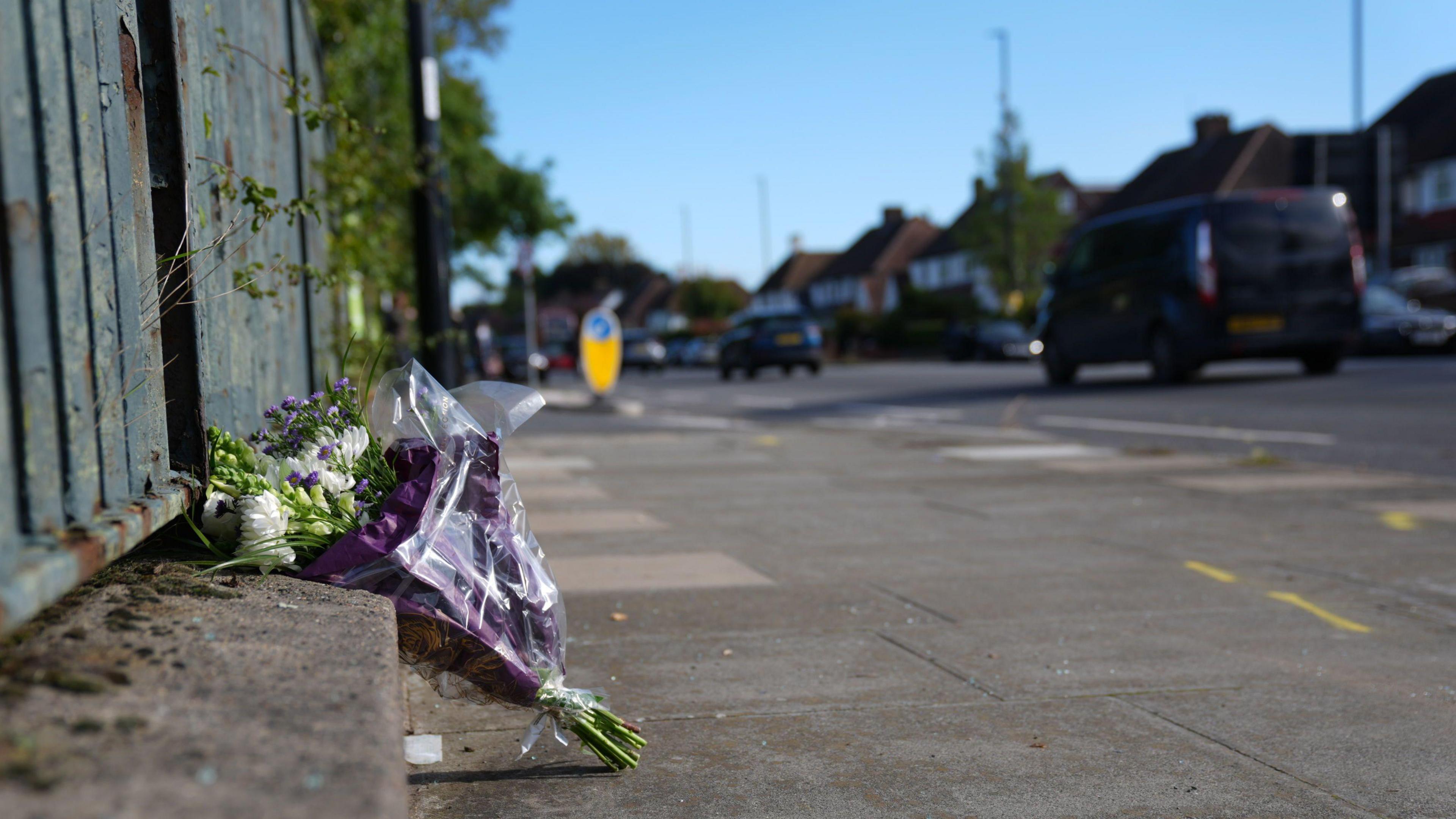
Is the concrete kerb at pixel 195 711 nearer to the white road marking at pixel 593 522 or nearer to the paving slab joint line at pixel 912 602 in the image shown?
the paving slab joint line at pixel 912 602

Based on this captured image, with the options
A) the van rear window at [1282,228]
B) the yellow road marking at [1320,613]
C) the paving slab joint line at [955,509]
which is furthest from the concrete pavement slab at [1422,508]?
the van rear window at [1282,228]

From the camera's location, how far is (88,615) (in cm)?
176

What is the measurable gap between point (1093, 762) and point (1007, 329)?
34450 mm

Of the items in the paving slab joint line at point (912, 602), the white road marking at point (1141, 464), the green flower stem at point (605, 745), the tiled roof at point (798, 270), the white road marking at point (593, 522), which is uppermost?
the tiled roof at point (798, 270)

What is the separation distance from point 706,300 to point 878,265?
1771 cm

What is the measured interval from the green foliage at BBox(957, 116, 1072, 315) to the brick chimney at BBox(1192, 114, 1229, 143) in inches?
269

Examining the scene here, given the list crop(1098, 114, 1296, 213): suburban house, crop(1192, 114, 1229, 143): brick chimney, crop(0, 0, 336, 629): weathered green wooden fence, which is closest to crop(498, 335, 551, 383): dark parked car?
crop(1098, 114, 1296, 213): suburban house

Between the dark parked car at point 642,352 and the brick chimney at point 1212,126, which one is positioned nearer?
the dark parked car at point 642,352

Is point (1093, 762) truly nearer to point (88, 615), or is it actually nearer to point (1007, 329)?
point (88, 615)

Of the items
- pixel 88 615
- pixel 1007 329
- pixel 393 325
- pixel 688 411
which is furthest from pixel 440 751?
pixel 1007 329

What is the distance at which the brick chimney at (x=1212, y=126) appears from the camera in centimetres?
5650

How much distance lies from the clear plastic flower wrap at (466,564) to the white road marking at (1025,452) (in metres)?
7.24

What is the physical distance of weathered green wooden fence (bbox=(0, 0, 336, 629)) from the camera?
151 centimetres

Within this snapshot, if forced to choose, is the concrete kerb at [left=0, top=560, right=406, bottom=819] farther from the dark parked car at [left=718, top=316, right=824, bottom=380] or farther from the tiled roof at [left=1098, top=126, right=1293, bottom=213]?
the tiled roof at [left=1098, top=126, right=1293, bottom=213]
